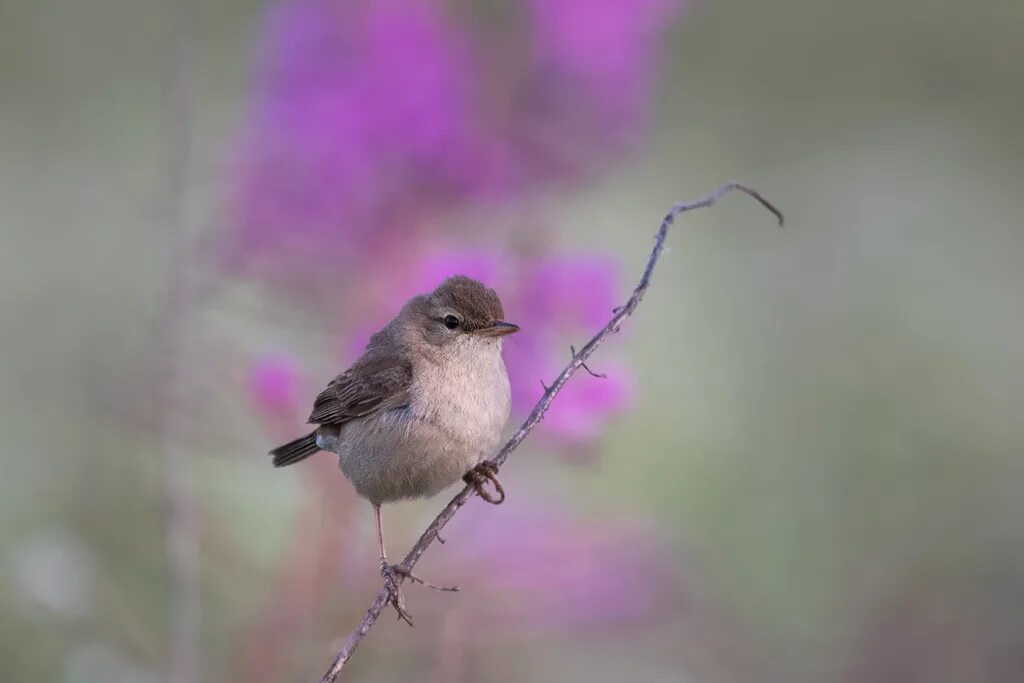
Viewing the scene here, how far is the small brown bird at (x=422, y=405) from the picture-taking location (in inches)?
114

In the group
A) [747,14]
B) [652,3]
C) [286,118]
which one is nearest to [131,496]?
[286,118]

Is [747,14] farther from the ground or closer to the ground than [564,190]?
farther from the ground

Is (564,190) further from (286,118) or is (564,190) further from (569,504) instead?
(569,504)

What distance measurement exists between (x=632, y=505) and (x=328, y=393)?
2.29 metres

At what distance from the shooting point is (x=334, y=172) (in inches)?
140

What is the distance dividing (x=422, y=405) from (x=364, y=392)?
8.9 inches

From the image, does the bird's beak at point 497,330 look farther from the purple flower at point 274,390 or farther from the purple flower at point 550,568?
the purple flower at point 550,568

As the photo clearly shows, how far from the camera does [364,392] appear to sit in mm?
3135

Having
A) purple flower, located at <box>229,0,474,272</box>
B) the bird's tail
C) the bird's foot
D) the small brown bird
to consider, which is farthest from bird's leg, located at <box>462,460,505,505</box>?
purple flower, located at <box>229,0,474,272</box>

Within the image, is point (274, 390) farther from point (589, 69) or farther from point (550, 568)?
point (589, 69)

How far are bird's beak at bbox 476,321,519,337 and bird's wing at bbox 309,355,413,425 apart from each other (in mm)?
200

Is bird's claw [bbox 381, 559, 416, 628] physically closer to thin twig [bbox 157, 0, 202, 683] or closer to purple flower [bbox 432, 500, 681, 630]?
thin twig [bbox 157, 0, 202, 683]

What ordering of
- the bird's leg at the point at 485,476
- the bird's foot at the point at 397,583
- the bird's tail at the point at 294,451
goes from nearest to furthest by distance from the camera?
the bird's foot at the point at 397,583, the bird's leg at the point at 485,476, the bird's tail at the point at 294,451

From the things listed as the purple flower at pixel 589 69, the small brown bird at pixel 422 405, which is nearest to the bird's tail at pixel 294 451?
the small brown bird at pixel 422 405
